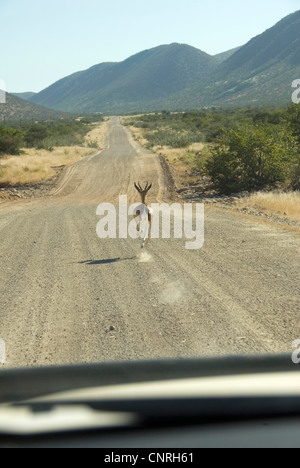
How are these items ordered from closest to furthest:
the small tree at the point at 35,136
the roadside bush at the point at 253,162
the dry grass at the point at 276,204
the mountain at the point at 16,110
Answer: the dry grass at the point at 276,204, the roadside bush at the point at 253,162, the small tree at the point at 35,136, the mountain at the point at 16,110

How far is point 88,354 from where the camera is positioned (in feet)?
20.8

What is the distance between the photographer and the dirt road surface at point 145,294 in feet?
21.7

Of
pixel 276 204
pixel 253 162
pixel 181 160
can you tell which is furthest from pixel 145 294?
pixel 181 160

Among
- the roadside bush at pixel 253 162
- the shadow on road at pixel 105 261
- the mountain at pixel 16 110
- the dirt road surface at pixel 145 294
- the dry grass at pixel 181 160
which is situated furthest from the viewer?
the mountain at pixel 16 110

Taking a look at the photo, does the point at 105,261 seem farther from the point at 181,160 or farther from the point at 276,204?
the point at 181,160

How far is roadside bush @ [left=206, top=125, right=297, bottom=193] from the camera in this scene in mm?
24984

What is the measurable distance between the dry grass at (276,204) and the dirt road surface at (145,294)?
5.52 feet

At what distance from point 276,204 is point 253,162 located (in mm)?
5895

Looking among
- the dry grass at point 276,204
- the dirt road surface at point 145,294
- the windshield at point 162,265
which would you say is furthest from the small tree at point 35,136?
the dirt road surface at point 145,294

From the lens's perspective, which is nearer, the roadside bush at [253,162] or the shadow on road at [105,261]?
the shadow on road at [105,261]

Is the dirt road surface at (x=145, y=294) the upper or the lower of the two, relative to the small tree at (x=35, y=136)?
lower

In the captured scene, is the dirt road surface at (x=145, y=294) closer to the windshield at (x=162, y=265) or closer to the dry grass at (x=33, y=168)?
the windshield at (x=162, y=265)
